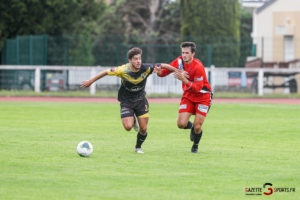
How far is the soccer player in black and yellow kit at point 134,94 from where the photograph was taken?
35.1 feet

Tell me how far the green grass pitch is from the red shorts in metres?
0.69

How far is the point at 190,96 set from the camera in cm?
1116

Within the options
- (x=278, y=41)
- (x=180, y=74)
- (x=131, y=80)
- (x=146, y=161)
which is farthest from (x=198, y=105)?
(x=278, y=41)

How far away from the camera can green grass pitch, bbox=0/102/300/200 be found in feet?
23.4

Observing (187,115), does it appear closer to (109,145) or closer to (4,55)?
(109,145)

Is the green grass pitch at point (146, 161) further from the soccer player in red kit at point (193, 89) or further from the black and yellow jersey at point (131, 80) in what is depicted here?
the black and yellow jersey at point (131, 80)

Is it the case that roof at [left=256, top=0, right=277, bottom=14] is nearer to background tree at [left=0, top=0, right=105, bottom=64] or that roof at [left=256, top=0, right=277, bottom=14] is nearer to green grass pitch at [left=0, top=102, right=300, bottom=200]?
background tree at [left=0, top=0, right=105, bottom=64]

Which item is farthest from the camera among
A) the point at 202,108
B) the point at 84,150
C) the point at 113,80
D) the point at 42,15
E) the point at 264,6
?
the point at 264,6

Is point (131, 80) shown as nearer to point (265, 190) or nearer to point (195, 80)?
point (195, 80)

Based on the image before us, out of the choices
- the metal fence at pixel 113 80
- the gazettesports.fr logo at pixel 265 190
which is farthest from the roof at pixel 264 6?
the gazettesports.fr logo at pixel 265 190

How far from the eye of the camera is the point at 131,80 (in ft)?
35.2

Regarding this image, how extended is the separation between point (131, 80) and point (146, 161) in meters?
1.78

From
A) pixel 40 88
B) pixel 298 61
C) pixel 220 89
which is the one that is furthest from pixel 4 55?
pixel 298 61

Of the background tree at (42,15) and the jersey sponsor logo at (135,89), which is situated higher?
the background tree at (42,15)
